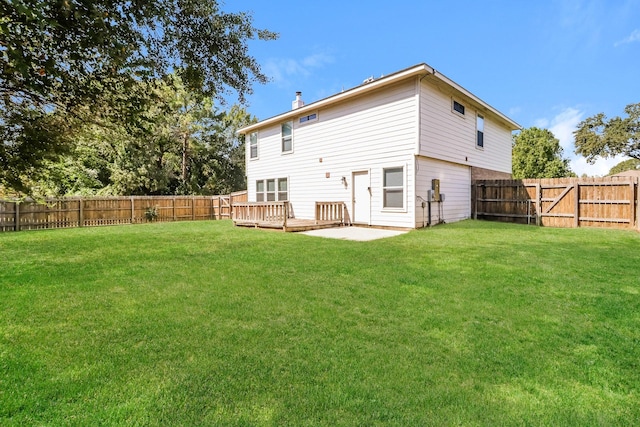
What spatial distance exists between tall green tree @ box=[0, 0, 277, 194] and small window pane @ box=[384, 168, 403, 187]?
687 cm

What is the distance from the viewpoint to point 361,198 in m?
11.2

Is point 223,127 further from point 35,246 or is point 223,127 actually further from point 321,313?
point 321,313

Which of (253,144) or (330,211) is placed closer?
(330,211)

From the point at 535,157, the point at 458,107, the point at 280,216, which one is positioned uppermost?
the point at 535,157

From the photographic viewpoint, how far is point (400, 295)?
393cm

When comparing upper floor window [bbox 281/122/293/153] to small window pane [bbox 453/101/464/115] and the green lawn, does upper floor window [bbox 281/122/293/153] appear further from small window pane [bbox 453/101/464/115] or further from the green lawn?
the green lawn

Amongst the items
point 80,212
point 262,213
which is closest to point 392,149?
point 262,213

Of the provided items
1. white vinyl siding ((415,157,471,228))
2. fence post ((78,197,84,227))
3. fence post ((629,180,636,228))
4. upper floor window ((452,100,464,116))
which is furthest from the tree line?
fence post ((78,197,84,227))

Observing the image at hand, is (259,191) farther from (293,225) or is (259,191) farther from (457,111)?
(457,111)

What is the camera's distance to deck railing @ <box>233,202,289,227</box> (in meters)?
10.4

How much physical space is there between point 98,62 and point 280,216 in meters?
7.91

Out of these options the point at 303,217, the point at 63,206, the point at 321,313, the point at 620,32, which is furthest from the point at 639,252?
the point at 63,206

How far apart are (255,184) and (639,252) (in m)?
13.7

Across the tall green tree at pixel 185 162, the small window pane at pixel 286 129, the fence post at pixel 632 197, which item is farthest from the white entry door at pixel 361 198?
the tall green tree at pixel 185 162
